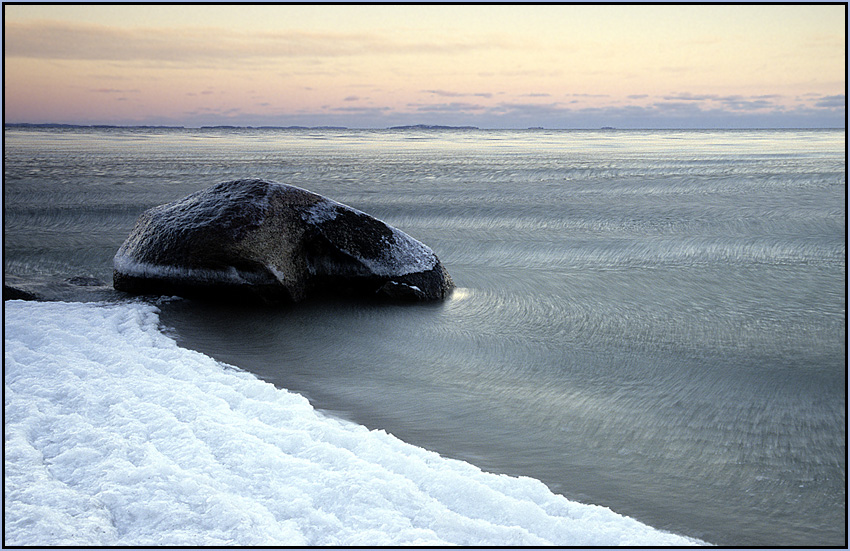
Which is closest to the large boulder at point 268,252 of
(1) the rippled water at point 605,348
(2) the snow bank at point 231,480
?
(1) the rippled water at point 605,348

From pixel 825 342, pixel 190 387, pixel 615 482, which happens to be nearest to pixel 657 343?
pixel 825 342

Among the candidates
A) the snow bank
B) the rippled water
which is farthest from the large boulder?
the snow bank

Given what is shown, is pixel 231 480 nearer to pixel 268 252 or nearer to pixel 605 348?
pixel 605 348

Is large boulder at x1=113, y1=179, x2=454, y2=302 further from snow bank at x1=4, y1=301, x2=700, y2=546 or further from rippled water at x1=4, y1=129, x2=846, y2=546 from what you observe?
snow bank at x1=4, y1=301, x2=700, y2=546

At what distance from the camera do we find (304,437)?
295 centimetres

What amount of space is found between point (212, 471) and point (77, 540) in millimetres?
539

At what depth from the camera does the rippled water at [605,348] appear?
2857mm

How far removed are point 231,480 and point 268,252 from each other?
2873 millimetres

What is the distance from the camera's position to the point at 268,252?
523 cm

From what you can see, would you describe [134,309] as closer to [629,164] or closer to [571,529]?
[571,529]

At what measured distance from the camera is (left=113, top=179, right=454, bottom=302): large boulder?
5172 mm

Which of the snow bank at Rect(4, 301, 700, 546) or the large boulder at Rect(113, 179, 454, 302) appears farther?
the large boulder at Rect(113, 179, 454, 302)

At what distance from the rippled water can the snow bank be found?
1.03 ft

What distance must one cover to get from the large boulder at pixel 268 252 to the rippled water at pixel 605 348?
23 centimetres
